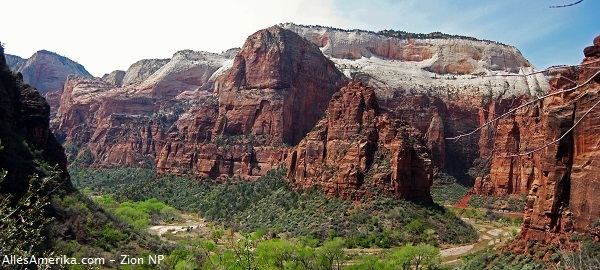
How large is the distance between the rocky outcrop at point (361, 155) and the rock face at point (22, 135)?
29938mm

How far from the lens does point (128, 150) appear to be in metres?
125

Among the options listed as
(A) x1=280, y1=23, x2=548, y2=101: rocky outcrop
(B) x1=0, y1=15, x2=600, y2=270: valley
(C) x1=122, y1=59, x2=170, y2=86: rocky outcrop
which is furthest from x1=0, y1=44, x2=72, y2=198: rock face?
(C) x1=122, y1=59, x2=170, y2=86: rocky outcrop

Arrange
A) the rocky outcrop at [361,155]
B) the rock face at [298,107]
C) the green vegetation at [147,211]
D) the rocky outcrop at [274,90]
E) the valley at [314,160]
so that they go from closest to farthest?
the valley at [314,160], the rocky outcrop at [361,155], the rock face at [298,107], the green vegetation at [147,211], the rocky outcrop at [274,90]

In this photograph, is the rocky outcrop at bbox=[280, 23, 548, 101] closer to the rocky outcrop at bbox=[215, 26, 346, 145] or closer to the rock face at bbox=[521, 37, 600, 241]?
the rocky outcrop at bbox=[215, 26, 346, 145]

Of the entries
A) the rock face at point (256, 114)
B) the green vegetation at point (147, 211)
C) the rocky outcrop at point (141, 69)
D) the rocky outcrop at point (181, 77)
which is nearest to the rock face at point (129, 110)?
the rocky outcrop at point (181, 77)

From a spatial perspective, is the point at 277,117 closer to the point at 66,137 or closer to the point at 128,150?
the point at 128,150

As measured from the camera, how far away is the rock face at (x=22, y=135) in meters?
27.5

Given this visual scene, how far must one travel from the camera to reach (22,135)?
112ft

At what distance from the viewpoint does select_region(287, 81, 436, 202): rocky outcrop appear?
2037 inches

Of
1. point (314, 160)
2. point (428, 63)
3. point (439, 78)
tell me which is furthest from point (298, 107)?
point (428, 63)

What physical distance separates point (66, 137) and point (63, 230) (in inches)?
5084

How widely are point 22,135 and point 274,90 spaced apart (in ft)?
212

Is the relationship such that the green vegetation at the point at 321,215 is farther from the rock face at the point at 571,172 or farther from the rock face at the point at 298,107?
the rock face at the point at 571,172

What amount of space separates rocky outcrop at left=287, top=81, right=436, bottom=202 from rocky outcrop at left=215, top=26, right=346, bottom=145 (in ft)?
103
